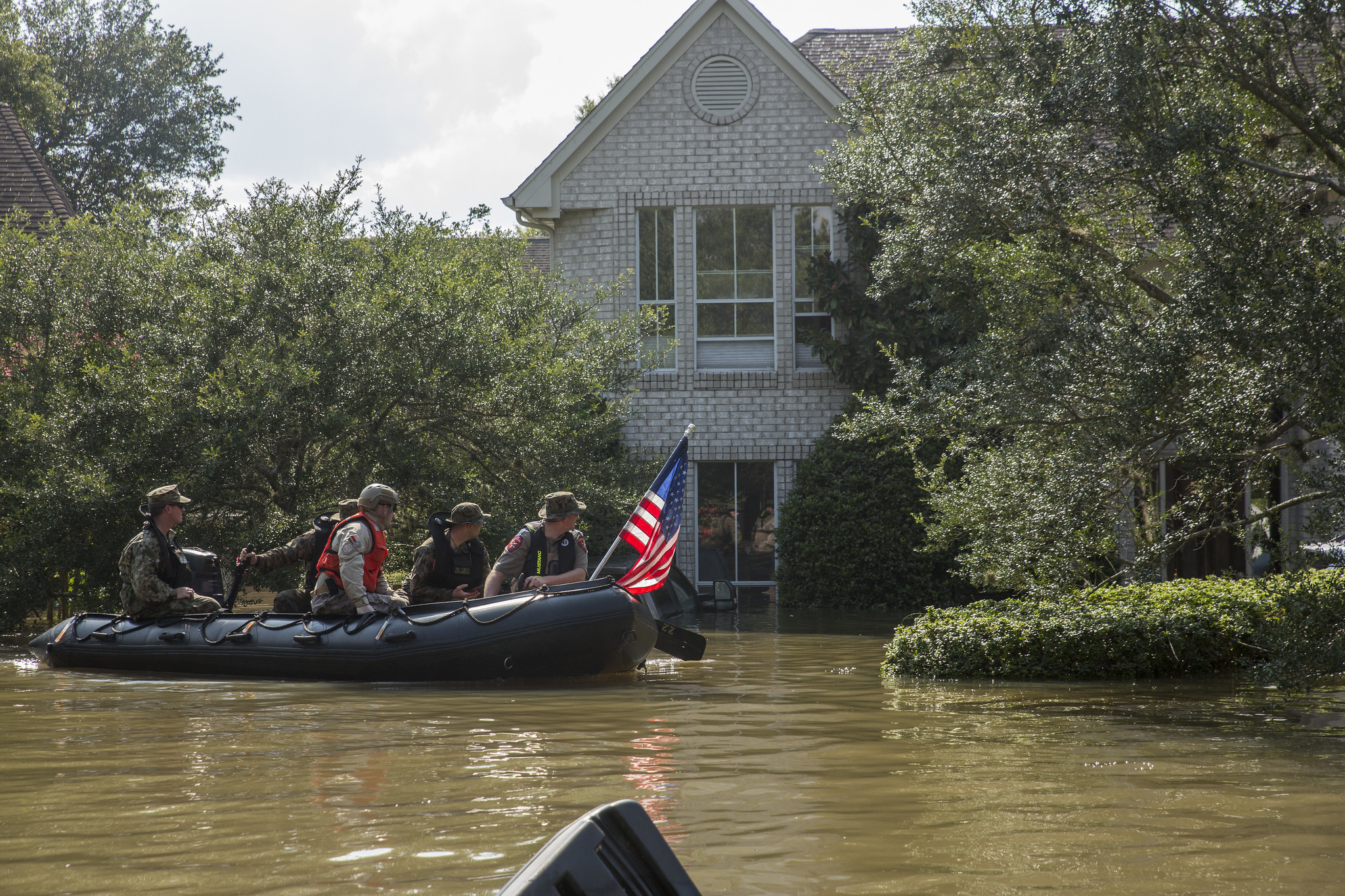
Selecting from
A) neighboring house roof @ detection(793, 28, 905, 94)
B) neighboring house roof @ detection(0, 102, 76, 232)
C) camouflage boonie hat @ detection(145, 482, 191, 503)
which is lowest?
camouflage boonie hat @ detection(145, 482, 191, 503)

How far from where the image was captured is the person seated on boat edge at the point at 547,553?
10.3 m

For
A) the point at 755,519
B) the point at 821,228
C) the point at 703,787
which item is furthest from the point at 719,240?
the point at 703,787

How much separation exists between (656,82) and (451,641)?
1209 cm

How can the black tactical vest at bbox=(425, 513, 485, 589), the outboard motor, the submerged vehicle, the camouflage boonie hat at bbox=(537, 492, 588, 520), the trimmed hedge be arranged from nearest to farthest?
the submerged vehicle → the trimmed hedge → the camouflage boonie hat at bbox=(537, 492, 588, 520) → the black tactical vest at bbox=(425, 513, 485, 589) → the outboard motor

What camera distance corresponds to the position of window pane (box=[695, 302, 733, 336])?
758 inches

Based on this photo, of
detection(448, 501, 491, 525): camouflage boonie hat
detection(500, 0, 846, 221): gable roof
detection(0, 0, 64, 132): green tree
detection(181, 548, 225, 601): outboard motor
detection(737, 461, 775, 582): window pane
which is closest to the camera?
detection(448, 501, 491, 525): camouflage boonie hat

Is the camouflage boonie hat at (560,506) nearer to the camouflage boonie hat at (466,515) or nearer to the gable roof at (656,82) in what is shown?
the camouflage boonie hat at (466,515)

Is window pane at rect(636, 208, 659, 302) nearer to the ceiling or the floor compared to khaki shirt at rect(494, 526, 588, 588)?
nearer to the ceiling

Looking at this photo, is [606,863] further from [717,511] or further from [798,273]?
[798,273]

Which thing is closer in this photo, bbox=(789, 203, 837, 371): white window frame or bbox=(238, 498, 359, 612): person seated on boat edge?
bbox=(238, 498, 359, 612): person seated on boat edge

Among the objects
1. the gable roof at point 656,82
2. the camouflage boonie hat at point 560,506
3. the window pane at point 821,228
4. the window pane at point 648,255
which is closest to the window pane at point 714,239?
the window pane at point 648,255

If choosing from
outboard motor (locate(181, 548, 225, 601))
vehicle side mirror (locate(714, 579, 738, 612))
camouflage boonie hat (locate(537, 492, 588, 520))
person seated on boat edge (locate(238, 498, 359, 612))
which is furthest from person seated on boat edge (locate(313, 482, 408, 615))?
vehicle side mirror (locate(714, 579, 738, 612))

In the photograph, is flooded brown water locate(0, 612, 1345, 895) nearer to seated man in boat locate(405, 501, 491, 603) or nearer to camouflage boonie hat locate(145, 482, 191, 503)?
seated man in boat locate(405, 501, 491, 603)

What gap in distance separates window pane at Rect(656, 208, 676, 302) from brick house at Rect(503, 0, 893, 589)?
2 centimetres
